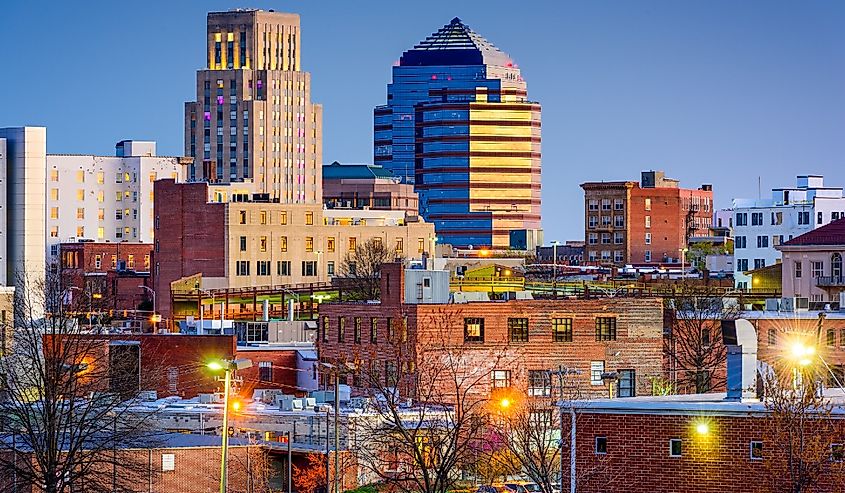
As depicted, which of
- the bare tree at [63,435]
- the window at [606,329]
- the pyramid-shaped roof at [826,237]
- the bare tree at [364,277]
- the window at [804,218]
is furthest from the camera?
the window at [804,218]

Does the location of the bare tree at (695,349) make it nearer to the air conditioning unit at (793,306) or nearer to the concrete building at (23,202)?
the air conditioning unit at (793,306)

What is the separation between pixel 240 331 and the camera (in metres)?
126

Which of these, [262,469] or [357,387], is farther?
[357,387]

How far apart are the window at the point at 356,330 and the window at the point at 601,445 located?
47.6m

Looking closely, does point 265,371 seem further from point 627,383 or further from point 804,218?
point 804,218

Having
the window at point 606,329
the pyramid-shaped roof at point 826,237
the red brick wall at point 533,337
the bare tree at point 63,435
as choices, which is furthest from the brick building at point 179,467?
the pyramid-shaped roof at point 826,237

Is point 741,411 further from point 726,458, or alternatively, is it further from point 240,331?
point 240,331

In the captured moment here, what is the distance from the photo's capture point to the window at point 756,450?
190ft

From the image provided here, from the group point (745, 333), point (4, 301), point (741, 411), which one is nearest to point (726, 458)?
point (741, 411)

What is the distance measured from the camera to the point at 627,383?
105 m

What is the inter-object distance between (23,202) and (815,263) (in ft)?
193

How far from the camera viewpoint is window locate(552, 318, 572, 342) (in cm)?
10419

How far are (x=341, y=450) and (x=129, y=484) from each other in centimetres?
1052

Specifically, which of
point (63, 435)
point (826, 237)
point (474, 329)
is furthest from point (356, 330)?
point (826, 237)
